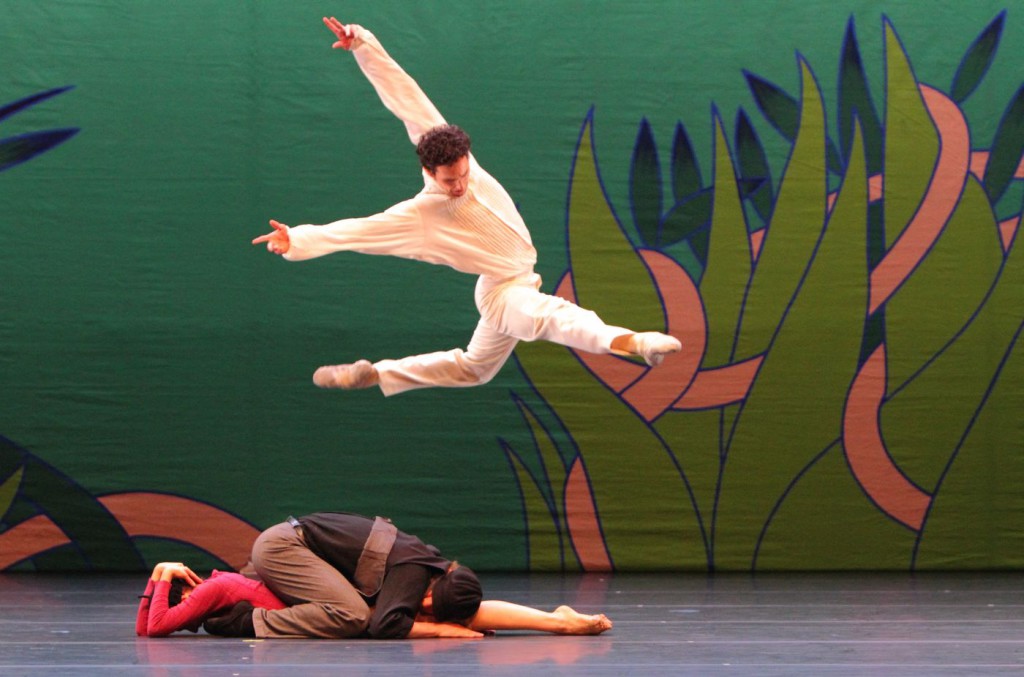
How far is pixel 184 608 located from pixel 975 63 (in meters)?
4.36

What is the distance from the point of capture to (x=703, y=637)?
Answer: 12.6 ft

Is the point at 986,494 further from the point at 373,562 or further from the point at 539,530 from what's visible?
the point at 373,562

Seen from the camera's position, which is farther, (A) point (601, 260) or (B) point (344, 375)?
(A) point (601, 260)

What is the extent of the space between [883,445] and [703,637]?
242cm

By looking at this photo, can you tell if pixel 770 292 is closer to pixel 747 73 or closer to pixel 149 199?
pixel 747 73

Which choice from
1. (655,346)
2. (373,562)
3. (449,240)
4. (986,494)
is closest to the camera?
(655,346)

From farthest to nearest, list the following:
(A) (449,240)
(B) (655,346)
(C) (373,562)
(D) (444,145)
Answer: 1. (A) (449,240)
2. (C) (373,562)
3. (D) (444,145)
4. (B) (655,346)

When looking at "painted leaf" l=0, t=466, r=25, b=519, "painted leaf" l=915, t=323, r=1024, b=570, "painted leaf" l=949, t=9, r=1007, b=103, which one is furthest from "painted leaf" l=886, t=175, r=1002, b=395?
"painted leaf" l=0, t=466, r=25, b=519

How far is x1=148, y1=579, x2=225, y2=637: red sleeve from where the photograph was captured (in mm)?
3678

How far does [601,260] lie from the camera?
5.97m

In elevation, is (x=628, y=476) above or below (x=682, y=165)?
below

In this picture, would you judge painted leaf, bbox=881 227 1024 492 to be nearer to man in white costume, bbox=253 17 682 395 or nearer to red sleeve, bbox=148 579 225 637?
man in white costume, bbox=253 17 682 395

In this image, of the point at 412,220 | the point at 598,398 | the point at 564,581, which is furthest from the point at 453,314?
the point at 412,220

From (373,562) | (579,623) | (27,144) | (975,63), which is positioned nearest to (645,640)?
(579,623)
